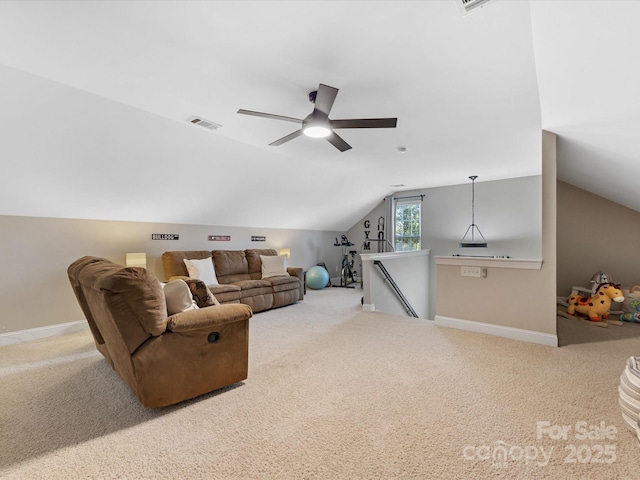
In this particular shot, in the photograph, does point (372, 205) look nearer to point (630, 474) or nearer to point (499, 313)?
point (499, 313)

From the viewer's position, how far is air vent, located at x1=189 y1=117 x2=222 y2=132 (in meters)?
3.59

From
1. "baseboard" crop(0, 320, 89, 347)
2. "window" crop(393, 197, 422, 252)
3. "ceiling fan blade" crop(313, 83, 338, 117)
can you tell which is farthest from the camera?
"window" crop(393, 197, 422, 252)

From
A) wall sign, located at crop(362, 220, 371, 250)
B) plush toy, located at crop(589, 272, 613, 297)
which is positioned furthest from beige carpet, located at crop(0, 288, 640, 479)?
wall sign, located at crop(362, 220, 371, 250)

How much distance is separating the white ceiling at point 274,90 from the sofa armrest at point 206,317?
206cm

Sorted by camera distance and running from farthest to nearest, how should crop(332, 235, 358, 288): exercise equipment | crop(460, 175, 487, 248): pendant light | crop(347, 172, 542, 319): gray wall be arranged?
crop(332, 235, 358, 288): exercise equipment < crop(460, 175, 487, 248): pendant light < crop(347, 172, 542, 319): gray wall

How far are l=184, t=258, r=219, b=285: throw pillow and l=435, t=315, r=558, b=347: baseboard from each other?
3.74m

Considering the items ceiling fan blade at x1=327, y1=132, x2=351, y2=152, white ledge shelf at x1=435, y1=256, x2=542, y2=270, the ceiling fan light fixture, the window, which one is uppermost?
ceiling fan blade at x1=327, y1=132, x2=351, y2=152

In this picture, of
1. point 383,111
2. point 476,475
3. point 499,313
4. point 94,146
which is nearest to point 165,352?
point 476,475

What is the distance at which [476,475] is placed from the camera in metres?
1.56

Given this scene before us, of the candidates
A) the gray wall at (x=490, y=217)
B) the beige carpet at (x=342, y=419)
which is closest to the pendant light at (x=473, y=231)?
the gray wall at (x=490, y=217)

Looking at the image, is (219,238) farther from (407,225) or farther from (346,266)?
(407,225)

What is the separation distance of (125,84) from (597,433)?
4651 mm

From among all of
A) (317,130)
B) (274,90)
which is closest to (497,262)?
(317,130)

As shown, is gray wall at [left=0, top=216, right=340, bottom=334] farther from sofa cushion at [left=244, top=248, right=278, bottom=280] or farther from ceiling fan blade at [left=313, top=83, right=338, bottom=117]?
ceiling fan blade at [left=313, top=83, right=338, bottom=117]
